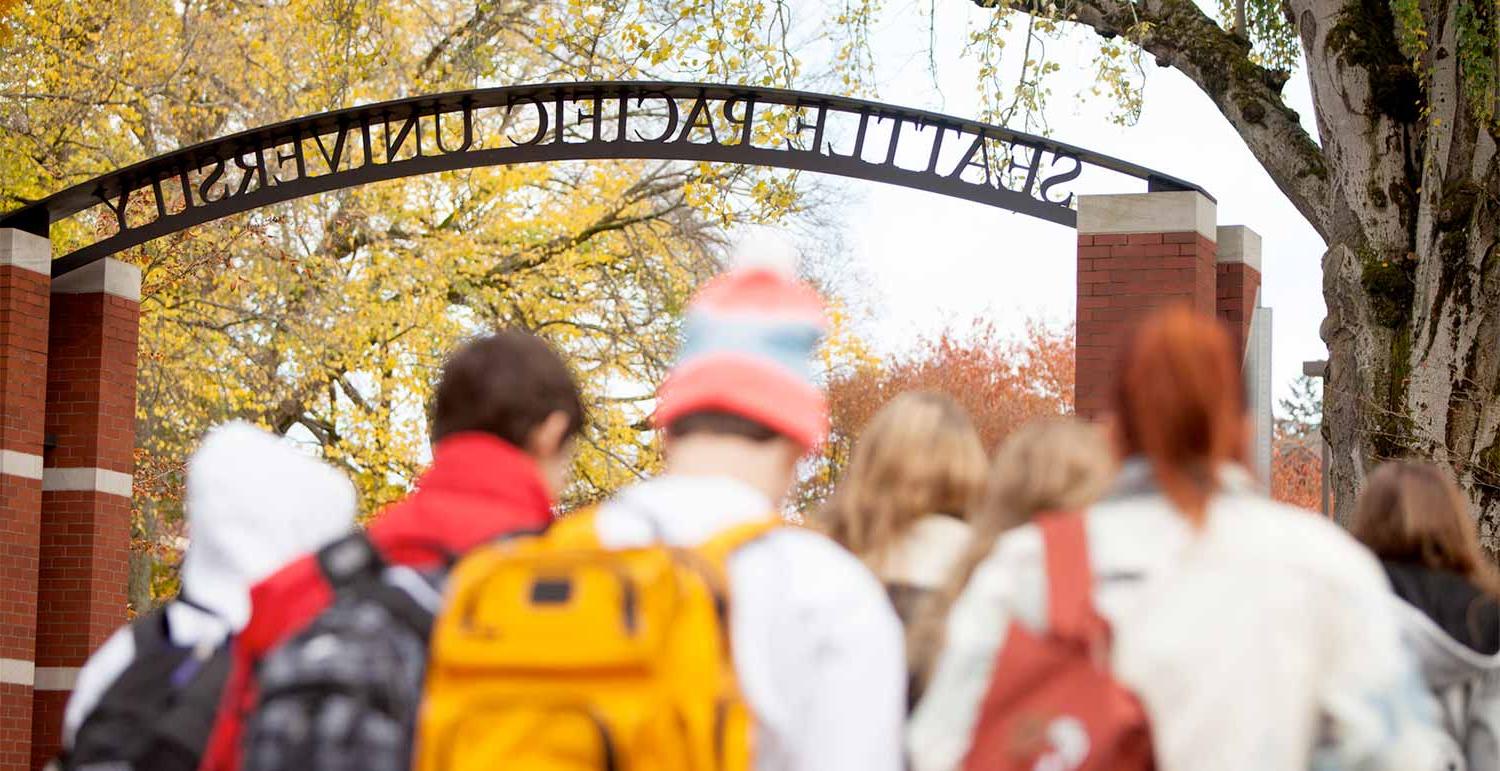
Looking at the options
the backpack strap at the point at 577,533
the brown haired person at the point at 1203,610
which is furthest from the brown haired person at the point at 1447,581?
the backpack strap at the point at 577,533

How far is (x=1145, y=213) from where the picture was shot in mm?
11375

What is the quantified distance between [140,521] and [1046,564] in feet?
76.5

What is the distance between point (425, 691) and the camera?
292 centimetres

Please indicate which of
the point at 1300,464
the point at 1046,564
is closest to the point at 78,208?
the point at 1046,564

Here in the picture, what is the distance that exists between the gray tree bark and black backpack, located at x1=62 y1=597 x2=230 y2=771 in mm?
9740

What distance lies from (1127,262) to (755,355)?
864 centimetres

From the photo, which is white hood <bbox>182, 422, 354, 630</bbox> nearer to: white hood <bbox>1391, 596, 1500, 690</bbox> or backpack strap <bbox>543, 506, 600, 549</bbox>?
backpack strap <bbox>543, 506, 600, 549</bbox>

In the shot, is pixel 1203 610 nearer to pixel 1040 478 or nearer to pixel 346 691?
pixel 1040 478

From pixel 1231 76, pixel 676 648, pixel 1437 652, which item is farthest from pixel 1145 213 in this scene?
pixel 676 648

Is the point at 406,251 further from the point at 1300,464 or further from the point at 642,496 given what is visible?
the point at 1300,464

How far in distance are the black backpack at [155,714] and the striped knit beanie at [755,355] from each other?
118cm

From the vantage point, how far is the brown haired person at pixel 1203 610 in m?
2.75

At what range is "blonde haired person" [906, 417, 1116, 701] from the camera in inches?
138

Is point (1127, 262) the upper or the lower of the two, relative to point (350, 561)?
upper
